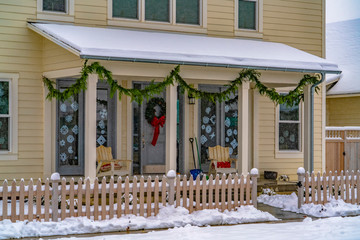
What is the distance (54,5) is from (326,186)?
7.65m

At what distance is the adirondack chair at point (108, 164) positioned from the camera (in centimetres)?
1332

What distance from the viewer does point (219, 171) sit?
14336mm

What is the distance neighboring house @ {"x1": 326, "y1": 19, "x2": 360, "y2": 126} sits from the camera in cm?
2288

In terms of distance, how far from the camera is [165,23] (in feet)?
49.4

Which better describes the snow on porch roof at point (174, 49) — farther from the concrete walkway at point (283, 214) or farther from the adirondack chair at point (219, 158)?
the concrete walkway at point (283, 214)

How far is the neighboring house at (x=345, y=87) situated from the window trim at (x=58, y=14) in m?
12.9

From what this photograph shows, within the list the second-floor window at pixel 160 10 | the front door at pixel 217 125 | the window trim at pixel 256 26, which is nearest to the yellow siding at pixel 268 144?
the front door at pixel 217 125

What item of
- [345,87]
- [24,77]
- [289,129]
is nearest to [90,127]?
[24,77]

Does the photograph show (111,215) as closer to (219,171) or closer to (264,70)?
(219,171)

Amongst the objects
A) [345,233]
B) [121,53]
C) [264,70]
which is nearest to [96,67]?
[121,53]

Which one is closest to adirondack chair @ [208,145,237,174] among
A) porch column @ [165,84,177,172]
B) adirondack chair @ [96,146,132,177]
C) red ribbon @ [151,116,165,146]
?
red ribbon @ [151,116,165,146]

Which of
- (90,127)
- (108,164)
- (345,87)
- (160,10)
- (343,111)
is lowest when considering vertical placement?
(108,164)

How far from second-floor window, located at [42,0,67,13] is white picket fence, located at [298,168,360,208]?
6875 millimetres

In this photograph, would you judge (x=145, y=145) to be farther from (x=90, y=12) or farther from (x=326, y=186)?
(x=326, y=186)
